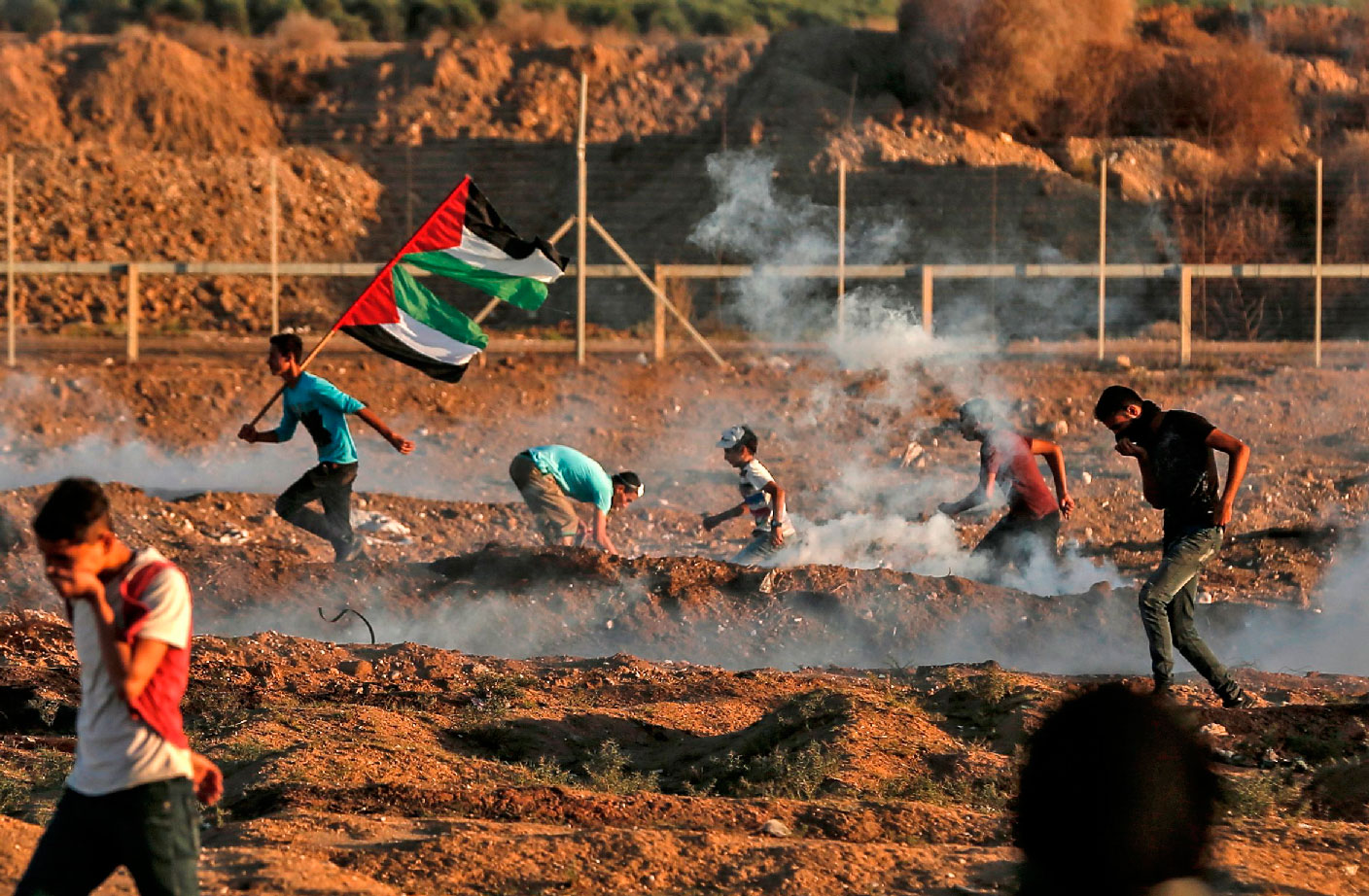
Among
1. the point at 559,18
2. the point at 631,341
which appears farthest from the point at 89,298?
the point at 559,18

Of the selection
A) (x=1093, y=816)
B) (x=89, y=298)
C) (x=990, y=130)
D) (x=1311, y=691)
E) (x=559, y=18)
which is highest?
(x=559, y=18)

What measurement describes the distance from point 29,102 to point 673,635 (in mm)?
25037

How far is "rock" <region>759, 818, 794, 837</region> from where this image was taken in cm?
675

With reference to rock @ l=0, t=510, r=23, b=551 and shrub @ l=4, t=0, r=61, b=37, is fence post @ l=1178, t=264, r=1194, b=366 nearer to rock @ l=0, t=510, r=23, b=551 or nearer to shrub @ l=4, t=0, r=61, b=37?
rock @ l=0, t=510, r=23, b=551

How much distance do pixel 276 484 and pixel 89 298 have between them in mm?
11475

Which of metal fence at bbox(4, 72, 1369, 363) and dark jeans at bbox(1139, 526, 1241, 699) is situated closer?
dark jeans at bbox(1139, 526, 1241, 699)

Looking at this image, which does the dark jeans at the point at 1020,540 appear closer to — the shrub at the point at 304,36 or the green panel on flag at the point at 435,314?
the green panel on flag at the point at 435,314

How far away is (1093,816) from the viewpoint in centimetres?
299

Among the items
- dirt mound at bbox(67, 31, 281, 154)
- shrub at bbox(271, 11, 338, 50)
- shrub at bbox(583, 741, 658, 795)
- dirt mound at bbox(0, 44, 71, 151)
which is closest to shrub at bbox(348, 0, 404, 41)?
shrub at bbox(271, 11, 338, 50)

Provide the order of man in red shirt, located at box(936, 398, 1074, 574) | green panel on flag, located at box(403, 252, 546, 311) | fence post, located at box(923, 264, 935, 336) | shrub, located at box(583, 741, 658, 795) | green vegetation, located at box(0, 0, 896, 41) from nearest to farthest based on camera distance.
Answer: shrub, located at box(583, 741, 658, 795), man in red shirt, located at box(936, 398, 1074, 574), green panel on flag, located at box(403, 252, 546, 311), fence post, located at box(923, 264, 935, 336), green vegetation, located at box(0, 0, 896, 41)

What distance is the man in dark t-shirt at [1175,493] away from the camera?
346 inches

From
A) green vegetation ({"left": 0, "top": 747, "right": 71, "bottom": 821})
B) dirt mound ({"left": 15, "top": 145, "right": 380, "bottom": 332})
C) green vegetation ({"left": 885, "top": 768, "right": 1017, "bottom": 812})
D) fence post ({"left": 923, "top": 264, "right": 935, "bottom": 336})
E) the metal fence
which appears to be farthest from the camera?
dirt mound ({"left": 15, "top": 145, "right": 380, "bottom": 332})

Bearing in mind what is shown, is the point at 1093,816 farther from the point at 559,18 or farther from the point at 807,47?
the point at 559,18

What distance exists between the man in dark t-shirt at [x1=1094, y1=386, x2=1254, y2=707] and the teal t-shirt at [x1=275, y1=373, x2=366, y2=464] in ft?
16.7
